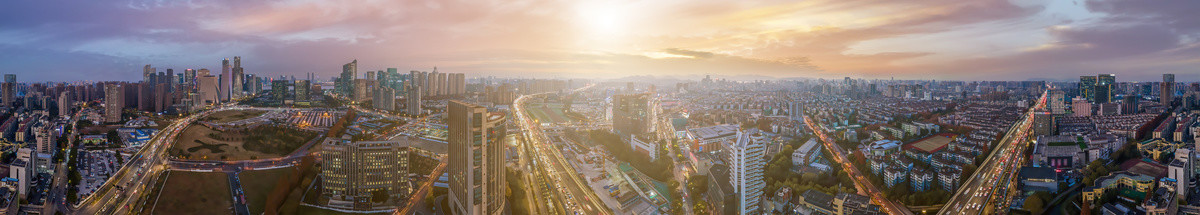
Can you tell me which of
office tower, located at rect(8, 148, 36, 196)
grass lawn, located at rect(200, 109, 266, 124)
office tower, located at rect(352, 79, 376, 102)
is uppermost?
office tower, located at rect(352, 79, 376, 102)

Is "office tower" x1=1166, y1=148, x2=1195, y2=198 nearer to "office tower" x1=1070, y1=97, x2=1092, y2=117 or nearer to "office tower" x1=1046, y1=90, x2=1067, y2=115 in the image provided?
"office tower" x1=1046, y1=90, x2=1067, y2=115

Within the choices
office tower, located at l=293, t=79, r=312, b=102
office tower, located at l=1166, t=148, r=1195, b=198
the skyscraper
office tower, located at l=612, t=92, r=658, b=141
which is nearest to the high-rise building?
office tower, located at l=293, t=79, r=312, b=102

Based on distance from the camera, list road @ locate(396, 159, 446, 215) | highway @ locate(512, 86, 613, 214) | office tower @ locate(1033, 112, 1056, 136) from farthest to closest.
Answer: office tower @ locate(1033, 112, 1056, 136) → highway @ locate(512, 86, 613, 214) → road @ locate(396, 159, 446, 215)

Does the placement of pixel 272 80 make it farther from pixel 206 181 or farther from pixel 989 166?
pixel 989 166

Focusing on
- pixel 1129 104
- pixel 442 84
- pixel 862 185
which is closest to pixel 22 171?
pixel 442 84

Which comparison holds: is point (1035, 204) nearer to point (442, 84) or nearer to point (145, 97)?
point (442, 84)

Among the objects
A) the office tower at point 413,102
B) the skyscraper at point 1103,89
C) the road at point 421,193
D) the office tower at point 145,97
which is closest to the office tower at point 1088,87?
the skyscraper at point 1103,89

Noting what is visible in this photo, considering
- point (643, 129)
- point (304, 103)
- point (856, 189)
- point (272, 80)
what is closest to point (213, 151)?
point (304, 103)
